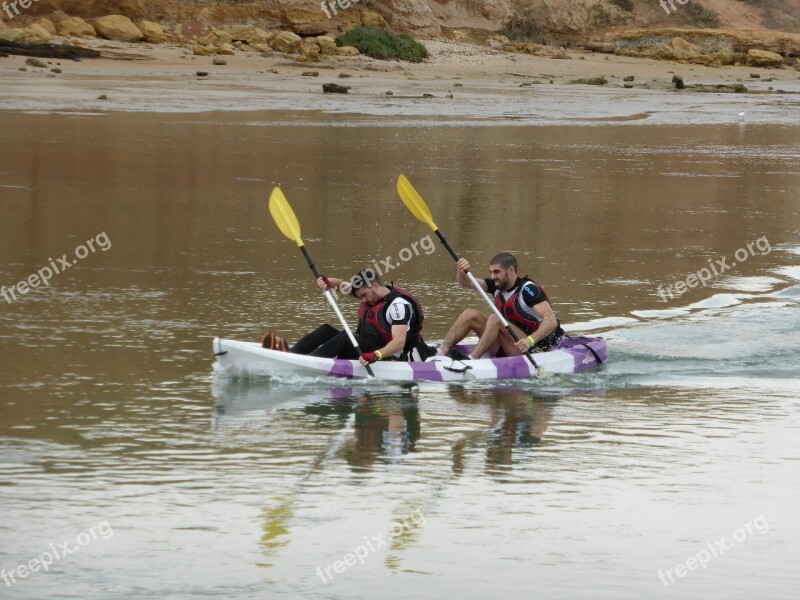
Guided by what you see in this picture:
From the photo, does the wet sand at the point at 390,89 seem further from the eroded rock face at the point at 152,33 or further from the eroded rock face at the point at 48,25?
the eroded rock face at the point at 48,25

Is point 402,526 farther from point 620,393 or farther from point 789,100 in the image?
point 789,100

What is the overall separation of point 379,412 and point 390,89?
1026 inches

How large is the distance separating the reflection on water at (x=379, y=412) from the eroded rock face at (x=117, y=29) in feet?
62.1

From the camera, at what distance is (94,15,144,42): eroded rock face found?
37.3 metres

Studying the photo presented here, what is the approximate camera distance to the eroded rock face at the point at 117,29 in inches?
1469

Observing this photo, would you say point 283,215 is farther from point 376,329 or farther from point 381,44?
point 381,44

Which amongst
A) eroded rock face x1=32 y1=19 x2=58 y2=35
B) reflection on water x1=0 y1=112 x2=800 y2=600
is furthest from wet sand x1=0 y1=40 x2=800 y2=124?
reflection on water x1=0 y1=112 x2=800 y2=600

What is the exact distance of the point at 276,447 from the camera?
8188 millimetres

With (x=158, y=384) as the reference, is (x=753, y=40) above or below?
above

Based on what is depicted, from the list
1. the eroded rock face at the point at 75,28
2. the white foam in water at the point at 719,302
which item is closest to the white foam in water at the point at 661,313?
the white foam in water at the point at 719,302

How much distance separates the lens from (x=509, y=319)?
10.7 meters

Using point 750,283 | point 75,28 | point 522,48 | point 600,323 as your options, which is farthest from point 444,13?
point 600,323

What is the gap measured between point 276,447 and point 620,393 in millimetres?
2959

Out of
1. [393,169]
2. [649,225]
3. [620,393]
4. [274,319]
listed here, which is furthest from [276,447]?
[393,169]
